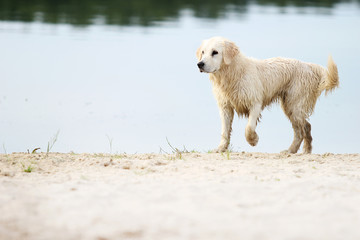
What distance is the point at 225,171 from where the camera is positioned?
597cm

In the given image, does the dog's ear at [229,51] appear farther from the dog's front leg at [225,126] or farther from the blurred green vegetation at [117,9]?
the blurred green vegetation at [117,9]

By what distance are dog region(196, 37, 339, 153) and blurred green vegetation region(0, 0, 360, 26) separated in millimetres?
14542

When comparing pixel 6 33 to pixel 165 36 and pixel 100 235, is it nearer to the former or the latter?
pixel 165 36

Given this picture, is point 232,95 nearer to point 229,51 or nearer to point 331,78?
point 229,51

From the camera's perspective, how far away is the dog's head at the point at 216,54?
25.0 feet

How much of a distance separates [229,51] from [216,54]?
21 centimetres

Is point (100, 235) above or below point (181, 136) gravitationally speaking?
above

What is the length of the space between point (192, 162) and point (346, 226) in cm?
260

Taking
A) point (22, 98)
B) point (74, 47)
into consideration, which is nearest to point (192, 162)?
point (22, 98)

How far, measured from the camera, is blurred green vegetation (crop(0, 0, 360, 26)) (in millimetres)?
23484

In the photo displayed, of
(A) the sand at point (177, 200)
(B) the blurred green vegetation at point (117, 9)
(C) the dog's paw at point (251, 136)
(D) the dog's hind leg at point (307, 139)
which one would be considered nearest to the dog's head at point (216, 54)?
(C) the dog's paw at point (251, 136)

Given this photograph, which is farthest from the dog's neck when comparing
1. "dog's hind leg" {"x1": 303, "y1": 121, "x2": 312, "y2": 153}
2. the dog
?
"dog's hind leg" {"x1": 303, "y1": 121, "x2": 312, "y2": 153}

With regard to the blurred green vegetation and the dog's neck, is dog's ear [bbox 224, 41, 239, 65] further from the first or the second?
the blurred green vegetation

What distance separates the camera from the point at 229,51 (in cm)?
780
